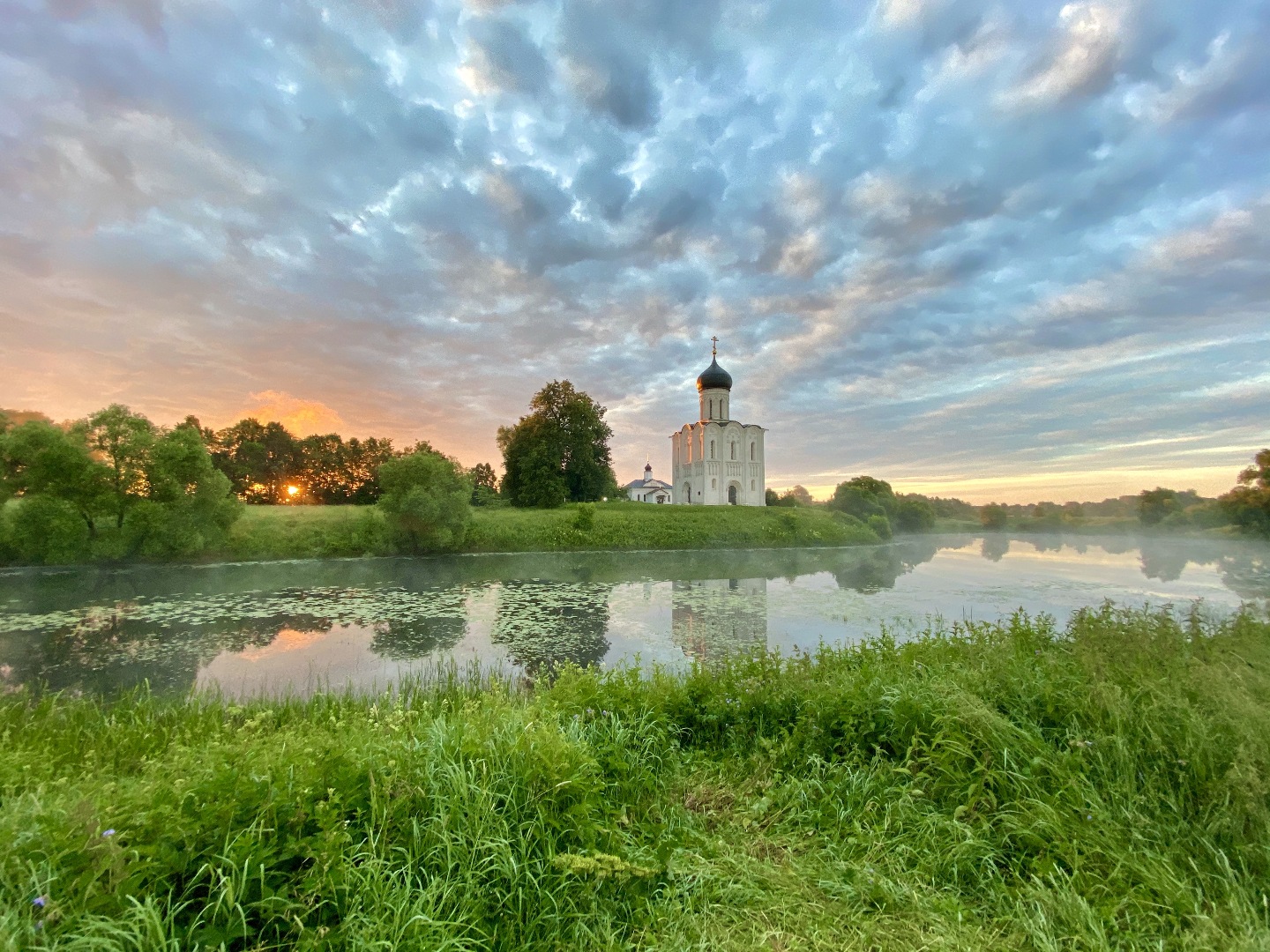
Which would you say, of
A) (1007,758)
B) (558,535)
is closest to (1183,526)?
(558,535)

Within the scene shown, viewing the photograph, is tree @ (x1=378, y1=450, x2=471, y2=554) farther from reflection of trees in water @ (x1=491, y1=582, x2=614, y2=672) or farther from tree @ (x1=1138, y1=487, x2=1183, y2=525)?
tree @ (x1=1138, y1=487, x2=1183, y2=525)

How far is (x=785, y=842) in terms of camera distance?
3211 mm

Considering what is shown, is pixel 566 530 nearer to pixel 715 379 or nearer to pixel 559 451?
pixel 559 451

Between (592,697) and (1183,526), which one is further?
(1183,526)

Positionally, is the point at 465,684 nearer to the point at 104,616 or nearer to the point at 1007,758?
the point at 1007,758

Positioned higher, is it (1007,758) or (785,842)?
(1007,758)

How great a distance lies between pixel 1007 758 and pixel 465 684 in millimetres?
5949

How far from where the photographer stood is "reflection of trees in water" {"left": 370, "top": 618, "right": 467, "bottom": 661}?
10.5 meters

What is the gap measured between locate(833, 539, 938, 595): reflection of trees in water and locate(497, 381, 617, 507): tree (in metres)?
20.9

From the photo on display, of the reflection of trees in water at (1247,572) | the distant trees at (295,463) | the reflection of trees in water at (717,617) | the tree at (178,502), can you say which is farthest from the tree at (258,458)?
the reflection of trees in water at (1247,572)

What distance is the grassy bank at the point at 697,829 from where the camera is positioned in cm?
205

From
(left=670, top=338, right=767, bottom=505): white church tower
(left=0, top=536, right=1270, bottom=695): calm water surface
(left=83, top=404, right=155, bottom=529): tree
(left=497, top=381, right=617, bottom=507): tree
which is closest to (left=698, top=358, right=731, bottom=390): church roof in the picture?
(left=670, top=338, right=767, bottom=505): white church tower

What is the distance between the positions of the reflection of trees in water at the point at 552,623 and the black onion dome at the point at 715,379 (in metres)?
39.0

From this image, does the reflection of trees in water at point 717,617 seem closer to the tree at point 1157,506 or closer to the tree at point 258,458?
the tree at point 1157,506
